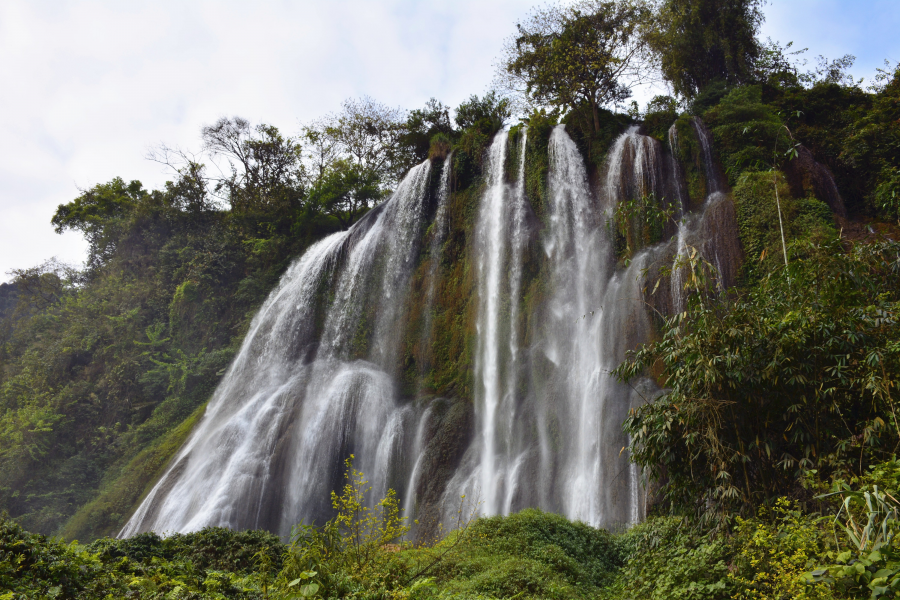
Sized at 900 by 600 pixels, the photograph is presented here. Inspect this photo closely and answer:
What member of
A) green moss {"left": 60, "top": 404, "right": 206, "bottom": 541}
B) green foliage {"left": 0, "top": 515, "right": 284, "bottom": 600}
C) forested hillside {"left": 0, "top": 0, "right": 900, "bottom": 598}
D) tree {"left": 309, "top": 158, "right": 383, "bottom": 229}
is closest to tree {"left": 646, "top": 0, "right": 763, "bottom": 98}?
forested hillside {"left": 0, "top": 0, "right": 900, "bottom": 598}

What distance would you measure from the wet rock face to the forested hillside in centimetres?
10

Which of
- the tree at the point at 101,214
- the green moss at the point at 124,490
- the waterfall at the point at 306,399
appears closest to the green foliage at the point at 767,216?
the waterfall at the point at 306,399

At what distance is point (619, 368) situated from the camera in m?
6.93

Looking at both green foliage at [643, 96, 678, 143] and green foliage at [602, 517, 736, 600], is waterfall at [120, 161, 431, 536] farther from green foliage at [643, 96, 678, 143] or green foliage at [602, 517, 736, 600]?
green foliage at [602, 517, 736, 600]

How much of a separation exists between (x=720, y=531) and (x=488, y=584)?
2602mm

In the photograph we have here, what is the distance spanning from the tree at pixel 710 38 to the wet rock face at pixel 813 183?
6.91m

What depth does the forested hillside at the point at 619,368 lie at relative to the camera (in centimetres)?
493

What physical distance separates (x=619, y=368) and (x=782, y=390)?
6.12ft

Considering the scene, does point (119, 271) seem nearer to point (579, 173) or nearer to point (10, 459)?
point (10, 459)

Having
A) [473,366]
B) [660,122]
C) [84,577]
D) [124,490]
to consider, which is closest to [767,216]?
[660,122]

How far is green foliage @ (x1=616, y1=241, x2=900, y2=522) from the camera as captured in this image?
5145 mm

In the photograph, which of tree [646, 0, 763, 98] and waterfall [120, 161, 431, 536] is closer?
waterfall [120, 161, 431, 536]

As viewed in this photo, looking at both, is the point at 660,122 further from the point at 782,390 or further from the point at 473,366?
the point at 782,390

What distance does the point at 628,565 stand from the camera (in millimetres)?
7121
